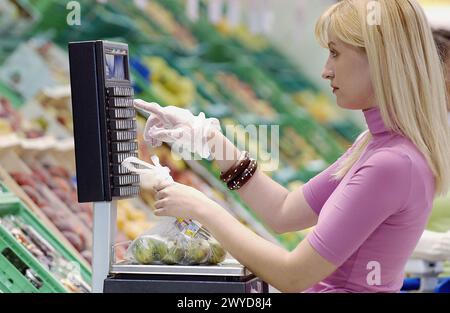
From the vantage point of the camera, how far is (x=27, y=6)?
4.55m

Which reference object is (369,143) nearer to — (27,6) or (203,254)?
(203,254)

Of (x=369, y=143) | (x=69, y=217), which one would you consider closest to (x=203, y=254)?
(x=369, y=143)

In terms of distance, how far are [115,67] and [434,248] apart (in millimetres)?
2091

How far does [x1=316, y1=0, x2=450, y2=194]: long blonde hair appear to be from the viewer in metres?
2.22

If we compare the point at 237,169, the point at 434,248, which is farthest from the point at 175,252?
the point at 434,248

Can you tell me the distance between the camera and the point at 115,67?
238 centimetres

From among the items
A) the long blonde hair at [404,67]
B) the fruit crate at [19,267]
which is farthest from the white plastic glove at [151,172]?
the fruit crate at [19,267]

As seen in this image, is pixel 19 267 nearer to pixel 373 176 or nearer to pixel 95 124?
pixel 95 124

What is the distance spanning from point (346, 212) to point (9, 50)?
109 inches

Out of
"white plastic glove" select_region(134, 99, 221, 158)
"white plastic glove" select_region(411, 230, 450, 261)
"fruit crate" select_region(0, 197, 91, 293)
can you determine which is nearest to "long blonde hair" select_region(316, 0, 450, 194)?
"white plastic glove" select_region(134, 99, 221, 158)

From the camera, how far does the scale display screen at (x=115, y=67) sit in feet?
7.58
